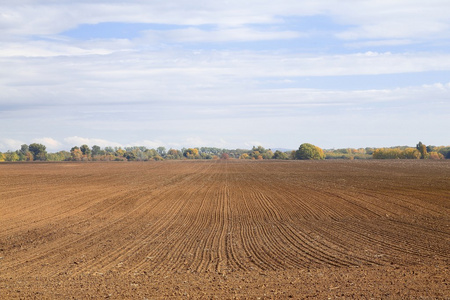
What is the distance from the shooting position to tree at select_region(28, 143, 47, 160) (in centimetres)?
18738

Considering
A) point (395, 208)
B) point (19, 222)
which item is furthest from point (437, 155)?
point (19, 222)

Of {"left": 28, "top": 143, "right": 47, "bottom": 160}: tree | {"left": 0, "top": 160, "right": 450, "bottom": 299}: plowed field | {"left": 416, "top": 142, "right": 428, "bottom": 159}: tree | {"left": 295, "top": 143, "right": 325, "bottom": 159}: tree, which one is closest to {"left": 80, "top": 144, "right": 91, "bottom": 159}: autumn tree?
{"left": 28, "top": 143, "right": 47, "bottom": 160}: tree

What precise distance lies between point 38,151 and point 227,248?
7308 inches

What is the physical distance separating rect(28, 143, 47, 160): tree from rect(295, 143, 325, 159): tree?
292ft

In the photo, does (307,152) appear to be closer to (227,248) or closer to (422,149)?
(422,149)

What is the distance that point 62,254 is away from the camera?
46.6 feet

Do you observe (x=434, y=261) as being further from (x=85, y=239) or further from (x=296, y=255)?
(x=85, y=239)

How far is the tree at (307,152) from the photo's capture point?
16968cm

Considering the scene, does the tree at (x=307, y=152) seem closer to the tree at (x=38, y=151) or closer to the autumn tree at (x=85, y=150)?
the autumn tree at (x=85, y=150)

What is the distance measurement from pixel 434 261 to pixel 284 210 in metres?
11.5

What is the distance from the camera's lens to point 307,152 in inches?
6727

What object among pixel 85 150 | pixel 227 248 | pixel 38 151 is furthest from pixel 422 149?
pixel 227 248

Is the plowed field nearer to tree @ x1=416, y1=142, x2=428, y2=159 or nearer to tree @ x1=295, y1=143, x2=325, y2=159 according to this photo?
tree @ x1=416, y1=142, x2=428, y2=159

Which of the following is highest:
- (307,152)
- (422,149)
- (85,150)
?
(85,150)
